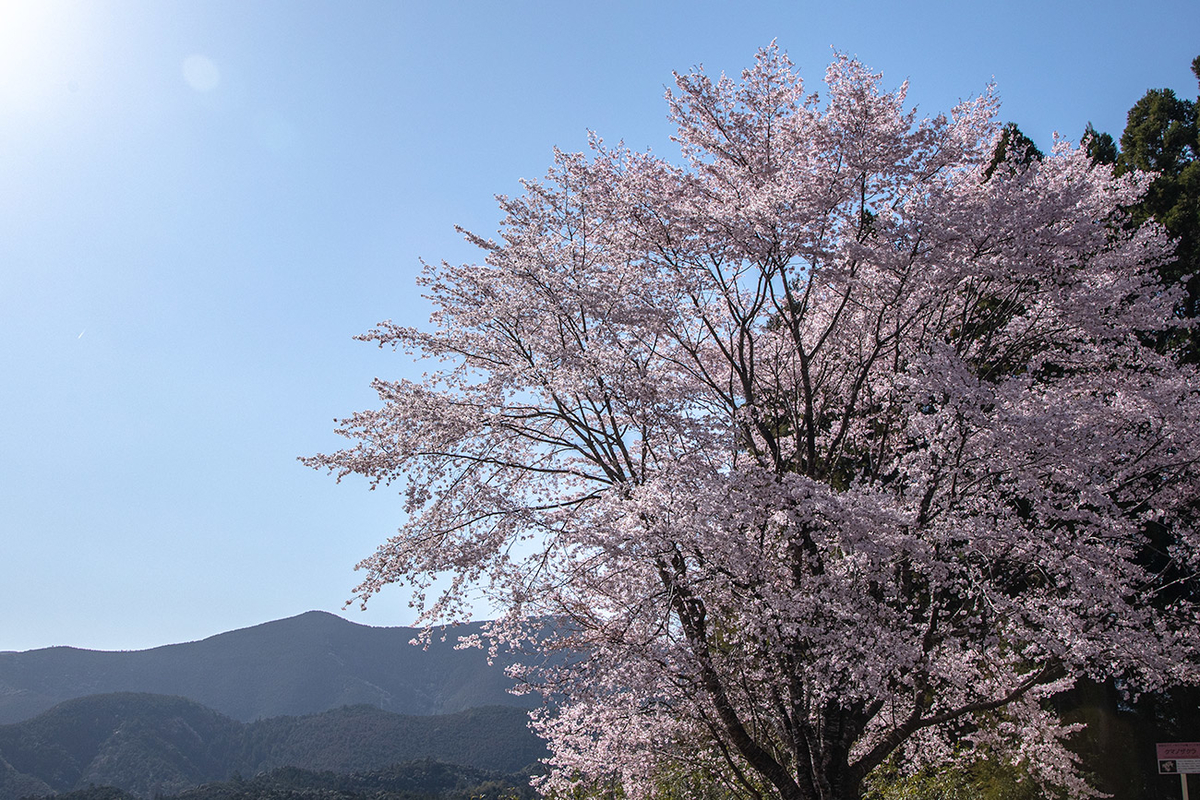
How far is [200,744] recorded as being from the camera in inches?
3883

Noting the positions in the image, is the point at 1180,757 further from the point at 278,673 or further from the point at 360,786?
the point at 278,673

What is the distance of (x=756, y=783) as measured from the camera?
12.0m

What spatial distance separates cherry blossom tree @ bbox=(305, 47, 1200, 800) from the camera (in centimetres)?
773

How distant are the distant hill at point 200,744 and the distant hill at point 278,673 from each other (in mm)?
18204

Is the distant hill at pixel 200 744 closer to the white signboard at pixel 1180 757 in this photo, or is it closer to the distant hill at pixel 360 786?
the distant hill at pixel 360 786

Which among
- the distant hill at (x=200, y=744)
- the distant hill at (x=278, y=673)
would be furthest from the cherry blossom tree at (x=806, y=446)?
the distant hill at (x=278, y=673)

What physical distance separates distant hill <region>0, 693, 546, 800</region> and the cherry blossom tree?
72.4m

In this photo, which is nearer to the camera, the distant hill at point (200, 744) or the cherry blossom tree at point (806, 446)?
the cherry blossom tree at point (806, 446)

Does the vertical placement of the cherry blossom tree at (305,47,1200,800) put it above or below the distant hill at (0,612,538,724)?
above

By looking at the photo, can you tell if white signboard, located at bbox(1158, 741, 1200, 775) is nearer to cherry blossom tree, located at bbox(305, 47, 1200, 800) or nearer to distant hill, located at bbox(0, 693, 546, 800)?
cherry blossom tree, located at bbox(305, 47, 1200, 800)

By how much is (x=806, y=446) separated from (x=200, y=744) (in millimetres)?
113087

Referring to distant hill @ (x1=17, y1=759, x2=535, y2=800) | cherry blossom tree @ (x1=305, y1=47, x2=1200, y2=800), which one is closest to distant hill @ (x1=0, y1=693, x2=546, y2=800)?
distant hill @ (x1=17, y1=759, x2=535, y2=800)

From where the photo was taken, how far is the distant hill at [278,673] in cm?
11981

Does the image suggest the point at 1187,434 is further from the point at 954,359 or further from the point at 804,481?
the point at 804,481
